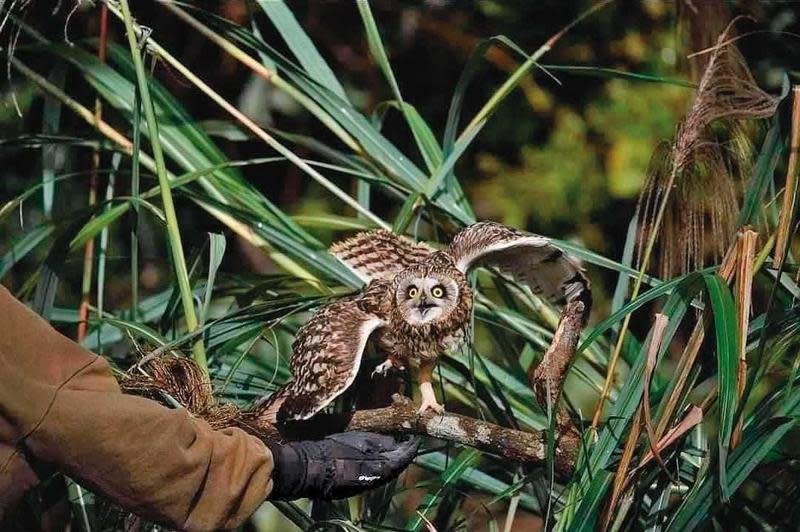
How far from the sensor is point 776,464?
1.53 meters

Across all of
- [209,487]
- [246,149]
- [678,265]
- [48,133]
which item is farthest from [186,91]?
[209,487]

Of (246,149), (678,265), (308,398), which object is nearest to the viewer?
(308,398)

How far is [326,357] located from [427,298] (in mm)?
141

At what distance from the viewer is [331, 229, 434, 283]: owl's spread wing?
1718 mm

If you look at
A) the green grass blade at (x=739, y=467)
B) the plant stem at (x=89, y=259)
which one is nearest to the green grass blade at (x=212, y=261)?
the plant stem at (x=89, y=259)

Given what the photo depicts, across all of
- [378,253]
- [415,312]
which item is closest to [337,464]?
[415,312]

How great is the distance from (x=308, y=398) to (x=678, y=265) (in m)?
0.61

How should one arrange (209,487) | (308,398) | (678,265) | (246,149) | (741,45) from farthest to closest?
(246,149), (741,45), (678,265), (308,398), (209,487)

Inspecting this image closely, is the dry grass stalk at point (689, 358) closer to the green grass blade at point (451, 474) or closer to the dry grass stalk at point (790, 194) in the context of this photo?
the dry grass stalk at point (790, 194)

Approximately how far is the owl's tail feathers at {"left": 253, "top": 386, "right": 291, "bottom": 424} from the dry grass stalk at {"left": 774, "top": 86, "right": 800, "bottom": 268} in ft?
2.01

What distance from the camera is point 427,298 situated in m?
1.60

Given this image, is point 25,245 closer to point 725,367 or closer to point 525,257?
point 525,257

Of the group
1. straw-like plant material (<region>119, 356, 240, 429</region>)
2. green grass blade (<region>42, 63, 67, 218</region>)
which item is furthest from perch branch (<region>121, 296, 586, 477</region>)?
green grass blade (<region>42, 63, 67, 218</region>)

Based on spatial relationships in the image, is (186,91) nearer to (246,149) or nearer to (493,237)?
(246,149)
